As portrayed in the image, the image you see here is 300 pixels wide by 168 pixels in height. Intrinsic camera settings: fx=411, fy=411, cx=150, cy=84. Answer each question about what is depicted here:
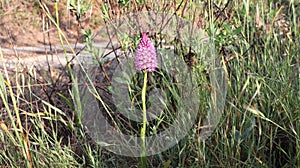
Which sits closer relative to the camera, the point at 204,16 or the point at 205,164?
the point at 205,164

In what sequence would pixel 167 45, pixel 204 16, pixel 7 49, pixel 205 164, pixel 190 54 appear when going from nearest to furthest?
1. pixel 205 164
2. pixel 190 54
3. pixel 204 16
4. pixel 167 45
5. pixel 7 49

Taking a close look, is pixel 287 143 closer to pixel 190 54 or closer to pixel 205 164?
pixel 205 164

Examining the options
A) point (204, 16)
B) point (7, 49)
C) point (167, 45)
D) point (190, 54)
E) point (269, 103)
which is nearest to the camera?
point (269, 103)

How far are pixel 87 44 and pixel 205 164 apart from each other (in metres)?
0.70

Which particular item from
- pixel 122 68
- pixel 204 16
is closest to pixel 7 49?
pixel 122 68

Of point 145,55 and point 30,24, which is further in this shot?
point 30,24

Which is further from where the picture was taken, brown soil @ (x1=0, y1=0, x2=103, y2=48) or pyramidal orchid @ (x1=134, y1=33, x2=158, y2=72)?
brown soil @ (x1=0, y1=0, x2=103, y2=48)

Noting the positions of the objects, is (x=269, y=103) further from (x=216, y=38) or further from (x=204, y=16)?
(x=204, y=16)

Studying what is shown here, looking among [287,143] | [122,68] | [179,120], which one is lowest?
[287,143]

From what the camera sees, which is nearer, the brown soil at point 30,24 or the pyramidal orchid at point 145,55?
the pyramidal orchid at point 145,55

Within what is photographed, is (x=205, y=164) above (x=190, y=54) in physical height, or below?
below

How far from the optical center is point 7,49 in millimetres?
3650

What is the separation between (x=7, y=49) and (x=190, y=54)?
248 cm

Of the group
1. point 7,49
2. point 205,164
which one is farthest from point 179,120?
point 7,49
